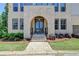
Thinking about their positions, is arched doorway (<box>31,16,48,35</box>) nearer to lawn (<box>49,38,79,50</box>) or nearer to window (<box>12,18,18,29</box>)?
window (<box>12,18,18,29</box>)

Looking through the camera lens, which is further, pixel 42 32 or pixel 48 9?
pixel 42 32

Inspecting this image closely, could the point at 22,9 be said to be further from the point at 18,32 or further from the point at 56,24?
the point at 56,24

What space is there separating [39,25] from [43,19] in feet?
3.14

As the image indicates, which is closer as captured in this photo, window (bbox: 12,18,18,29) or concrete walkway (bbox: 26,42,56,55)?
concrete walkway (bbox: 26,42,56,55)

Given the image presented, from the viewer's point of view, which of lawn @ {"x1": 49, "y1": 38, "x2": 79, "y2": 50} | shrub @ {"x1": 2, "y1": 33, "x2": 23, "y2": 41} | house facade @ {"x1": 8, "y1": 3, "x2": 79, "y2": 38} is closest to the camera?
lawn @ {"x1": 49, "y1": 38, "x2": 79, "y2": 50}

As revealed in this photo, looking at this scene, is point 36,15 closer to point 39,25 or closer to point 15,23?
point 39,25

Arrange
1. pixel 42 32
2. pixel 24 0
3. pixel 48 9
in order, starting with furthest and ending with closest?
pixel 42 32, pixel 48 9, pixel 24 0

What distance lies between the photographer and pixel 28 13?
25609mm

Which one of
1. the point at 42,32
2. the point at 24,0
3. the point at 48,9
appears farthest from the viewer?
the point at 42,32

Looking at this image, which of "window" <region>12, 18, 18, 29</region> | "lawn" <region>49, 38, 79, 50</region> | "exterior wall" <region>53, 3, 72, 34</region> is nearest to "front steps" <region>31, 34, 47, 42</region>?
"lawn" <region>49, 38, 79, 50</region>

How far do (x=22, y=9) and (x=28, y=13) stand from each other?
91.8 inches

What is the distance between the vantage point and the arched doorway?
90.9 ft

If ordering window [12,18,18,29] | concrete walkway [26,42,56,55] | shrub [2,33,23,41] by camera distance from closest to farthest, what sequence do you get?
concrete walkway [26,42,56,55] → shrub [2,33,23,41] → window [12,18,18,29]

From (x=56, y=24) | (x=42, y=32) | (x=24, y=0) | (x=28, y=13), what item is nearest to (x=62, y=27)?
(x=56, y=24)
